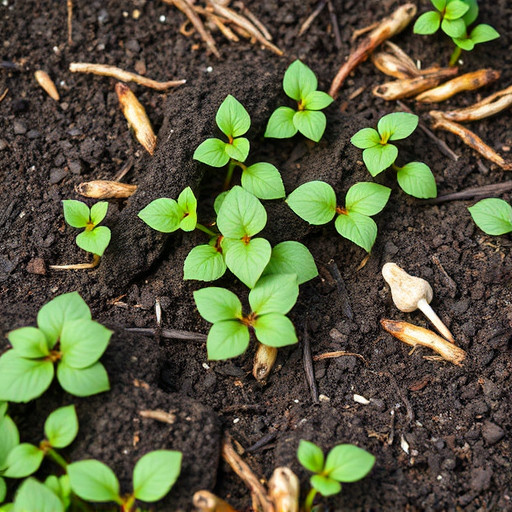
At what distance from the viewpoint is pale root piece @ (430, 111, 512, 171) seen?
271cm

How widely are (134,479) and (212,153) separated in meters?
1.26

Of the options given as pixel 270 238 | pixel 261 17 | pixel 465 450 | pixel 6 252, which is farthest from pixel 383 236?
pixel 6 252

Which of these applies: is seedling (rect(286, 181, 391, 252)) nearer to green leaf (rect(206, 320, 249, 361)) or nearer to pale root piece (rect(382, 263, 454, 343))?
pale root piece (rect(382, 263, 454, 343))

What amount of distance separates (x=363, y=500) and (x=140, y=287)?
1.16m

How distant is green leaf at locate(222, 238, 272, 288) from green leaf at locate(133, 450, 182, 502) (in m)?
0.66

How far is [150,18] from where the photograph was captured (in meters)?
3.01

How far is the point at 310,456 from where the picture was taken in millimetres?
1832

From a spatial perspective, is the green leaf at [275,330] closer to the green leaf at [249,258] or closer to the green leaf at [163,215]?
the green leaf at [249,258]

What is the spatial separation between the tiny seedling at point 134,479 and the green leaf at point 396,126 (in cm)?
154

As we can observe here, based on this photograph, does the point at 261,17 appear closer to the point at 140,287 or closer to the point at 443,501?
the point at 140,287

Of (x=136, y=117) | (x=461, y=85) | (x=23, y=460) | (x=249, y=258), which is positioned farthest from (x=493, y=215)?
(x=23, y=460)

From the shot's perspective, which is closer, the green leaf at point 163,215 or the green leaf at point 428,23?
the green leaf at point 163,215

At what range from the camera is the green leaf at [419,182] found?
8.32 feet

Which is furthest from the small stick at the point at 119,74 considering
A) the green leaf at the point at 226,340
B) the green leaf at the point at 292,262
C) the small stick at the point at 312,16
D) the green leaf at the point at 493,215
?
the green leaf at the point at 493,215
